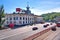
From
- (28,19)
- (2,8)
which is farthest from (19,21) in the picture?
(2,8)

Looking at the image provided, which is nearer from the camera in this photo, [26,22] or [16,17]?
[16,17]

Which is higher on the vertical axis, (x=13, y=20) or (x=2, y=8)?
(x=2, y=8)

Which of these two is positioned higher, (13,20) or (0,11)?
(0,11)

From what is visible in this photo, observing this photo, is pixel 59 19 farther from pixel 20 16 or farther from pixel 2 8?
pixel 2 8

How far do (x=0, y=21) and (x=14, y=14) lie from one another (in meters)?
49.3

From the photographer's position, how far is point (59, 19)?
11294 centimetres

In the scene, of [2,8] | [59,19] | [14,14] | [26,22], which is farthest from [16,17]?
[2,8]

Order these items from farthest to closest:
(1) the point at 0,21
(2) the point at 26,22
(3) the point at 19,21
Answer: (2) the point at 26,22
(3) the point at 19,21
(1) the point at 0,21

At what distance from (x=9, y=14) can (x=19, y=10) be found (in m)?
8.97

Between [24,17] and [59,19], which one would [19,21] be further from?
[59,19]

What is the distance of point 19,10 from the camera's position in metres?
114

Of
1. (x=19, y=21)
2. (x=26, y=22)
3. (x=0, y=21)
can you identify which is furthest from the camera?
(x=26, y=22)

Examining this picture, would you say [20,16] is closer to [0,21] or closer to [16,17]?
[16,17]

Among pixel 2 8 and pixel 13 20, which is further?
pixel 13 20
